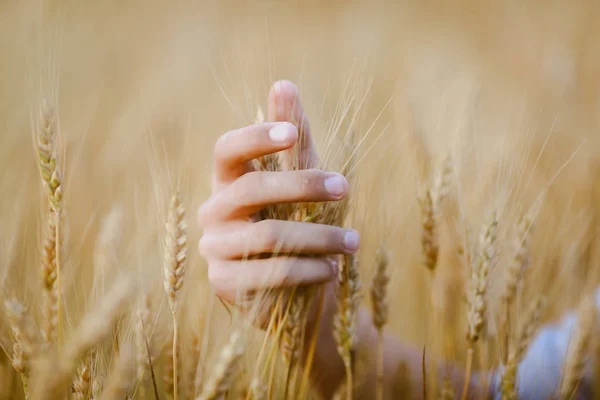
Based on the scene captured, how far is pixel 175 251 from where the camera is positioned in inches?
25.1

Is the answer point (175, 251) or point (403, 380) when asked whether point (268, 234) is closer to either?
point (175, 251)

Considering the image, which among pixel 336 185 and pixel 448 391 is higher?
pixel 336 185

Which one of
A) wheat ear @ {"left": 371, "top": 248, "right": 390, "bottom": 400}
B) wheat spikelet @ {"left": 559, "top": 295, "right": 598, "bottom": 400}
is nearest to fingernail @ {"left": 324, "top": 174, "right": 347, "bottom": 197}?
wheat ear @ {"left": 371, "top": 248, "right": 390, "bottom": 400}

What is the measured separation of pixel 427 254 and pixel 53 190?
670 mm

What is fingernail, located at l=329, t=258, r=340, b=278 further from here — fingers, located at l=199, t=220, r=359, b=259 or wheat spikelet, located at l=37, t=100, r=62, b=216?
wheat spikelet, located at l=37, t=100, r=62, b=216

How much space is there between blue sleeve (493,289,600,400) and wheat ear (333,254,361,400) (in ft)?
1.78

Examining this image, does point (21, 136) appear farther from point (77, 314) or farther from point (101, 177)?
point (77, 314)

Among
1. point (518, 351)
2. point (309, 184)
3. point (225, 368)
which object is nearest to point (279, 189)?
point (309, 184)

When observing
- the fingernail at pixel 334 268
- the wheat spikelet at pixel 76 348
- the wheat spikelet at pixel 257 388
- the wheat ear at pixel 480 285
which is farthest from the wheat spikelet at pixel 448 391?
the wheat spikelet at pixel 76 348

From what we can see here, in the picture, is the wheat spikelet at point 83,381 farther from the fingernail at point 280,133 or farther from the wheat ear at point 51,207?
the fingernail at point 280,133

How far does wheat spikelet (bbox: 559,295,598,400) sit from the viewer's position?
0.82 metres

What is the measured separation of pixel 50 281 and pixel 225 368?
316mm

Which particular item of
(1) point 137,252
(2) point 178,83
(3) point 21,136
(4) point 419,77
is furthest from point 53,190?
(4) point 419,77

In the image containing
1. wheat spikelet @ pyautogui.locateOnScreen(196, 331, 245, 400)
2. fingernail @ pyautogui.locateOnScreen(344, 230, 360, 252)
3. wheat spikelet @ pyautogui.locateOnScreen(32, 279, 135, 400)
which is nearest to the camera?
wheat spikelet @ pyautogui.locateOnScreen(32, 279, 135, 400)
